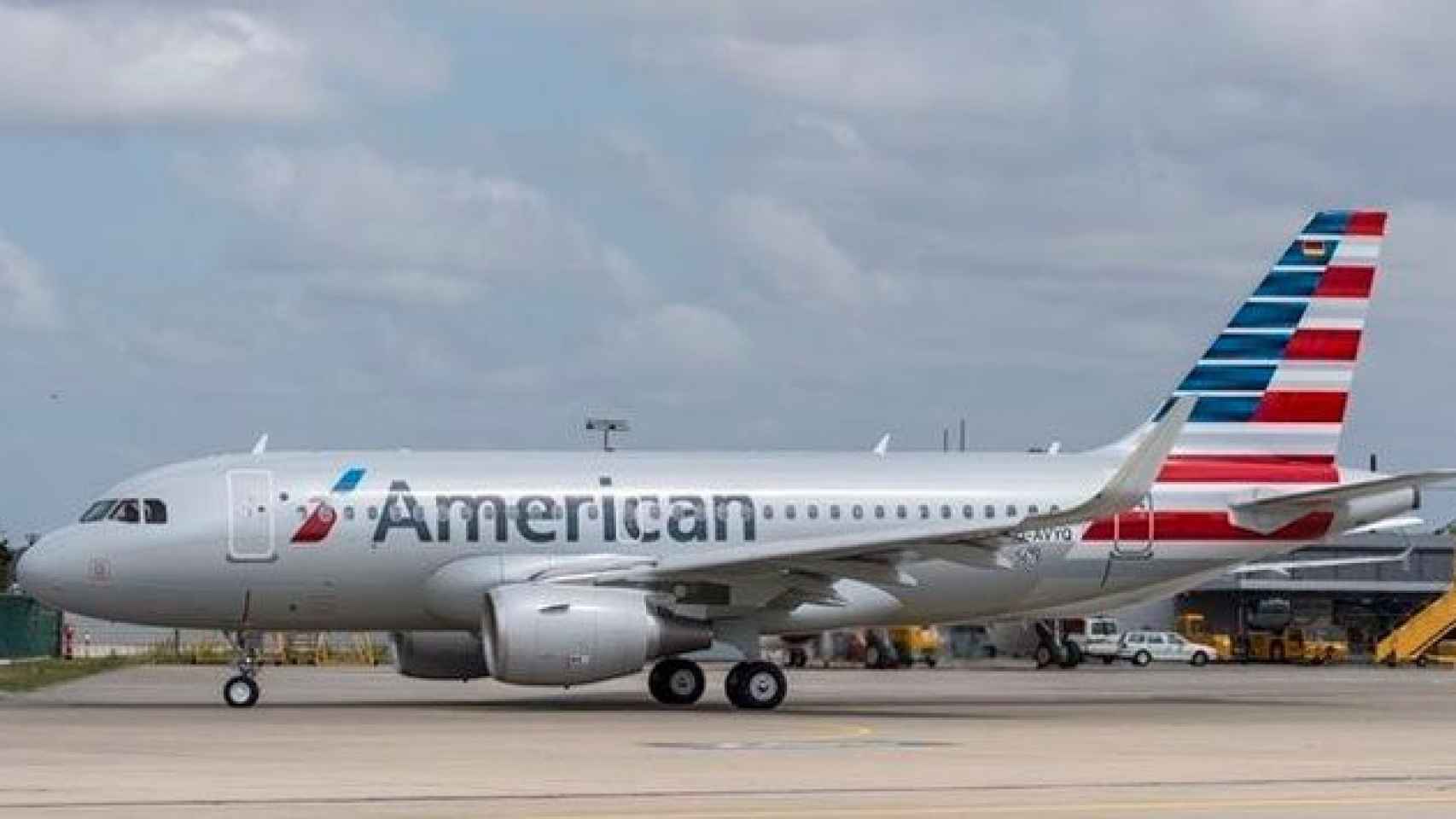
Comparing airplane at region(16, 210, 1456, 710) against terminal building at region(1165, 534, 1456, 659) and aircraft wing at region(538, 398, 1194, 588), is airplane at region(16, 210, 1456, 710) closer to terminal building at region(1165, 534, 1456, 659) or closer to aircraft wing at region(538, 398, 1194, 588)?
aircraft wing at region(538, 398, 1194, 588)

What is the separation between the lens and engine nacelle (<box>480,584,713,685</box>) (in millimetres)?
40406

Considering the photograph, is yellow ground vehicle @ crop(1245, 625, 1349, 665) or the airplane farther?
yellow ground vehicle @ crop(1245, 625, 1349, 665)

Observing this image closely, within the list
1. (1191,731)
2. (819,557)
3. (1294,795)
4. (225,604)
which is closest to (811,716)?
(819,557)

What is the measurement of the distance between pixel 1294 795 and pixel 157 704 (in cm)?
2385

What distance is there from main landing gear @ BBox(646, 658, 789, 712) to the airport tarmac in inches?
18.1

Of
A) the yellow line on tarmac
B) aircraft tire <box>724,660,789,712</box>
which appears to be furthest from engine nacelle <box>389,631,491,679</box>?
the yellow line on tarmac

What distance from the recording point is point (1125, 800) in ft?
79.5

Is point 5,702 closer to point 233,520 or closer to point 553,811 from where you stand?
point 233,520

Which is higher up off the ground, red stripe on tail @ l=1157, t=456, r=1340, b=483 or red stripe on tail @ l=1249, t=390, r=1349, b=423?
red stripe on tail @ l=1249, t=390, r=1349, b=423

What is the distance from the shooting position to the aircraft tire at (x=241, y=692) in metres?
42.9

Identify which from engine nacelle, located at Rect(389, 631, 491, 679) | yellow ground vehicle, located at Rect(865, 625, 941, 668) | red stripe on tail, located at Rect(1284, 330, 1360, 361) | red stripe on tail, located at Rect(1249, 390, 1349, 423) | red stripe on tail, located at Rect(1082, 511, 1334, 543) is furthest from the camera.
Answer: yellow ground vehicle, located at Rect(865, 625, 941, 668)

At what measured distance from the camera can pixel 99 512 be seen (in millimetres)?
43562

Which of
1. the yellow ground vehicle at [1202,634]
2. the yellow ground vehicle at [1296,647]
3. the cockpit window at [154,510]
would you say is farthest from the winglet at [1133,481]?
the yellow ground vehicle at [1202,634]

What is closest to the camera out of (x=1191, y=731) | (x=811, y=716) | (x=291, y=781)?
(x=291, y=781)
